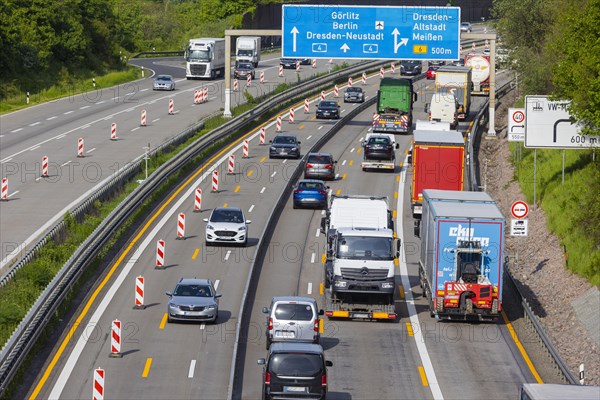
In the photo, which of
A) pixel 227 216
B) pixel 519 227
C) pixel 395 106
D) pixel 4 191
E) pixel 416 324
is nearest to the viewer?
pixel 416 324

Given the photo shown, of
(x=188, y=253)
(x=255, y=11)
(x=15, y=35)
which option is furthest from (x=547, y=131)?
(x=255, y=11)

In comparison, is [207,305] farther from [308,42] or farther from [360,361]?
[308,42]

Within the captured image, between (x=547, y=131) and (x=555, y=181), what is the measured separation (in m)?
5.55

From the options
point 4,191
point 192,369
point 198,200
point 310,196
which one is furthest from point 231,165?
point 192,369

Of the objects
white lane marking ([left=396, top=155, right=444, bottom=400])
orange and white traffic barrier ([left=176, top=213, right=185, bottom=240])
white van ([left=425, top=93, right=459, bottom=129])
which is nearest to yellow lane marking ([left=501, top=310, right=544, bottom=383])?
white lane marking ([left=396, top=155, right=444, bottom=400])

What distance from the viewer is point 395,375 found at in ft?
107

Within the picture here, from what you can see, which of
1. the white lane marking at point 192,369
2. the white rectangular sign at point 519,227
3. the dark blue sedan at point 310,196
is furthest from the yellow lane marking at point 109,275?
the white rectangular sign at point 519,227

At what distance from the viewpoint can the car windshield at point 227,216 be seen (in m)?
47.8

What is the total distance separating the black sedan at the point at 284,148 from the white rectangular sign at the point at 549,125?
758 inches

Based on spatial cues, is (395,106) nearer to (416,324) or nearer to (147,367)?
(416,324)

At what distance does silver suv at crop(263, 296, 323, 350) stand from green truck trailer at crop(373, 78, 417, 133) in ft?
143

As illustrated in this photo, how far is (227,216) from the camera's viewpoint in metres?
48.0

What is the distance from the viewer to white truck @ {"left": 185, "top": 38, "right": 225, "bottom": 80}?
103188 mm

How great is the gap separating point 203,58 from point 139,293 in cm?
6750
